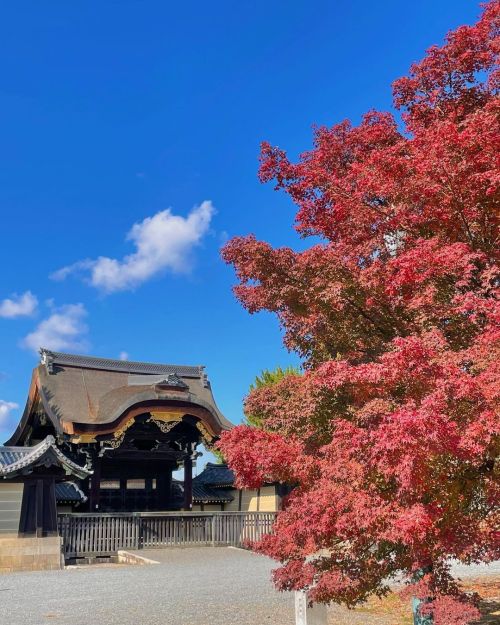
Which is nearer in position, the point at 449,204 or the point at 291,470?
the point at 449,204

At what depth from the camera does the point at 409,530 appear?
3.73 meters

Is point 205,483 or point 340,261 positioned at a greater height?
point 340,261

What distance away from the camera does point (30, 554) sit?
1434cm

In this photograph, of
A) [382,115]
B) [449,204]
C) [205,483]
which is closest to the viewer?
[449,204]

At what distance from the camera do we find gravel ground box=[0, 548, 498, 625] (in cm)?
771

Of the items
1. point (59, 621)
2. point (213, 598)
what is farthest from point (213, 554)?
point (59, 621)

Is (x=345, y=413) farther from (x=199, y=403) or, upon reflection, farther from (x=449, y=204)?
(x=199, y=403)

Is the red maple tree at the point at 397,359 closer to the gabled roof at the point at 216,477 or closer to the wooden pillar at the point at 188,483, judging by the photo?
the wooden pillar at the point at 188,483

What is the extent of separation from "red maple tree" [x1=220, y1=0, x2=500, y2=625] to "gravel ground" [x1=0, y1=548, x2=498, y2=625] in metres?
3.17

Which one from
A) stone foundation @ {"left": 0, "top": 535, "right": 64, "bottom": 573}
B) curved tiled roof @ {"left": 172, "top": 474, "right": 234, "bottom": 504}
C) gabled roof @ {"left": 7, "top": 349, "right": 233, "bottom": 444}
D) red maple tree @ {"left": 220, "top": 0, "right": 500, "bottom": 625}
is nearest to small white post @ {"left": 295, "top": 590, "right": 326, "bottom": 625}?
red maple tree @ {"left": 220, "top": 0, "right": 500, "bottom": 625}

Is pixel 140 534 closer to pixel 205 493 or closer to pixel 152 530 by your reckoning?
pixel 152 530

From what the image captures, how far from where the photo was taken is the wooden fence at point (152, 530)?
16438mm

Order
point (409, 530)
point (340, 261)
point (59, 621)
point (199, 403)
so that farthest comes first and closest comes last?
point (199, 403)
point (59, 621)
point (340, 261)
point (409, 530)

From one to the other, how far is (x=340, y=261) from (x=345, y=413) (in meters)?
1.33
